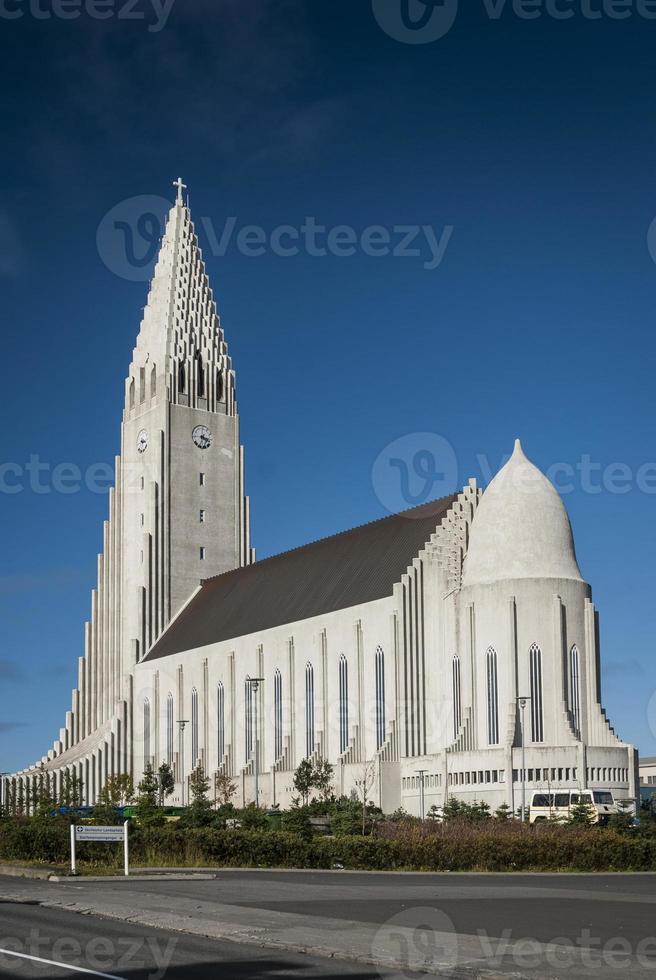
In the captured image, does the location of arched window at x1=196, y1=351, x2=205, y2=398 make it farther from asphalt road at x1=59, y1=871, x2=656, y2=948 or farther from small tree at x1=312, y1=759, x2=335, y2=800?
asphalt road at x1=59, y1=871, x2=656, y2=948

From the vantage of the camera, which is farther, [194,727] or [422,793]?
[194,727]

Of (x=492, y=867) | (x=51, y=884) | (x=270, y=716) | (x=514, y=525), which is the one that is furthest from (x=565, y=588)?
(x=51, y=884)

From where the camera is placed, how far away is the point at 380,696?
2970 inches

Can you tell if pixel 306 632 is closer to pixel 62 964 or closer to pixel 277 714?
pixel 277 714

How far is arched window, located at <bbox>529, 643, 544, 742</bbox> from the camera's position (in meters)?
69.3

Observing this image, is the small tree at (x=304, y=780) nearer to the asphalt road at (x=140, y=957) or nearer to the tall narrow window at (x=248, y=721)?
the tall narrow window at (x=248, y=721)

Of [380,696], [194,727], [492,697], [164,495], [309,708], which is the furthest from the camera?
[164,495]

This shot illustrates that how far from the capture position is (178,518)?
4126 inches

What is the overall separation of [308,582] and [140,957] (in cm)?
7009

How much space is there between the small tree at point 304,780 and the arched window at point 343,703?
3304 millimetres

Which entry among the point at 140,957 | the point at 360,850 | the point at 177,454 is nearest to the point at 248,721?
the point at 177,454

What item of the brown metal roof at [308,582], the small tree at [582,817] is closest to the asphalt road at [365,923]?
the small tree at [582,817]

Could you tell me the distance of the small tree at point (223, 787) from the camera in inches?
3032

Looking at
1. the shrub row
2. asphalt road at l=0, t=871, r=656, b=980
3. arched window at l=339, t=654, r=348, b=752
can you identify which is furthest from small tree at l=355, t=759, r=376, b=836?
asphalt road at l=0, t=871, r=656, b=980
